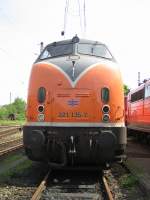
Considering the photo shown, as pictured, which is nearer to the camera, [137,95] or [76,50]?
[76,50]

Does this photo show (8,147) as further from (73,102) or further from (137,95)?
(73,102)

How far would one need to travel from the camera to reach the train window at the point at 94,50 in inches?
456

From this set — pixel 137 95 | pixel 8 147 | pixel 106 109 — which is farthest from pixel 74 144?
pixel 137 95

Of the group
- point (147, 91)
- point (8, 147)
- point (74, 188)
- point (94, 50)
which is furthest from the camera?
point (8, 147)

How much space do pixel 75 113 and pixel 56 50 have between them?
7.05 feet

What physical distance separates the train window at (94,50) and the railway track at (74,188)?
2.90 m

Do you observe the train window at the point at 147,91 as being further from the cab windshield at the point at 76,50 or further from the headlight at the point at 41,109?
the headlight at the point at 41,109

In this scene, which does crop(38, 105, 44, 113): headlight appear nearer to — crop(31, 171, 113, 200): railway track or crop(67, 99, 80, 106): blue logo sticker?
crop(67, 99, 80, 106): blue logo sticker

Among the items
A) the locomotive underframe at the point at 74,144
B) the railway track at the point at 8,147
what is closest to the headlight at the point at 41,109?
the locomotive underframe at the point at 74,144

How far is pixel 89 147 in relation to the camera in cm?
1016

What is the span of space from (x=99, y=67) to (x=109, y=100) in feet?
2.59

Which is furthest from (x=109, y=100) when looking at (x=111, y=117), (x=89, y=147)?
(x=89, y=147)

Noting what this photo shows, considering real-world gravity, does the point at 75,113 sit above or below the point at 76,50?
below

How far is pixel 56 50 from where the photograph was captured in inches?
467
